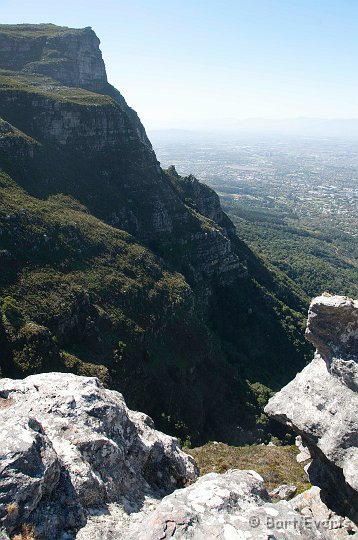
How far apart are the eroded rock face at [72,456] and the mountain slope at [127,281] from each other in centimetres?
2540

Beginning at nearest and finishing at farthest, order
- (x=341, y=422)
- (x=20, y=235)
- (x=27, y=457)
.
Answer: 1. (x=27, y=457)
2. (x=341, y=422)
3. (x=20, y=235)

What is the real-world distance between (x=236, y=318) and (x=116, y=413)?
71035 millimetres

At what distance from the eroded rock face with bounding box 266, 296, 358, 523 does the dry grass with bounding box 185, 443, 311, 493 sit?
17.1ft

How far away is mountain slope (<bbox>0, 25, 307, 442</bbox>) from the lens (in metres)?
53.2

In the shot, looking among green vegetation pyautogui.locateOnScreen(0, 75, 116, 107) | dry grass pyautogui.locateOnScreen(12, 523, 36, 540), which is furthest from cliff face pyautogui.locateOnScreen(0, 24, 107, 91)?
dry grass pyautogui.locateOnScreen(12, 523, 36, 540)

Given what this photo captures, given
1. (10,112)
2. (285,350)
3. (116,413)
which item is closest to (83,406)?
(116,413)

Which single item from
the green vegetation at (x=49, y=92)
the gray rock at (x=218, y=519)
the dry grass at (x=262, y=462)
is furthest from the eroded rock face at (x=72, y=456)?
the green vegetation at (x=49, y=92)

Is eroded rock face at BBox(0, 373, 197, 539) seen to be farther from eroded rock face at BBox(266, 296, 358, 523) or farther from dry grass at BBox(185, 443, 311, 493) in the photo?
dry grass at BBox(185, 443, 311, 493)

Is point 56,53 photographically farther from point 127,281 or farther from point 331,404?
point 331,404

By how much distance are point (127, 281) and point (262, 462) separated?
1411 inches

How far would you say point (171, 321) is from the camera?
219 feet

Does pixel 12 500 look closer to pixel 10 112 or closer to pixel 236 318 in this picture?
pixel 236 318

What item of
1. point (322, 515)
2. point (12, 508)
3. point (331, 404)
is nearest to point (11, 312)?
point (331, 404)

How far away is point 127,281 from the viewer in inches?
2598
